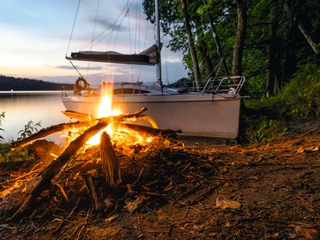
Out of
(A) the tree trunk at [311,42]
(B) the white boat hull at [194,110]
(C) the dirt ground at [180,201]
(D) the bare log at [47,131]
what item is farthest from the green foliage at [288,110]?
(D) the bare log at [47,131]

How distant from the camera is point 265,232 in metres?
1.79

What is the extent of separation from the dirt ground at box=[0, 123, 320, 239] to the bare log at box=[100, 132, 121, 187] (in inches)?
3.6

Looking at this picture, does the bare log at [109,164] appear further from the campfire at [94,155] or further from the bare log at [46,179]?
the bare log at [46,179]

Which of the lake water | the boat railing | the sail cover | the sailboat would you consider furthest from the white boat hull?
the lake water

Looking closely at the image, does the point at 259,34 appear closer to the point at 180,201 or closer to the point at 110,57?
the point at 110,57

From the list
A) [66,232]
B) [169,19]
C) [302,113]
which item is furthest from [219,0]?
[66,232]

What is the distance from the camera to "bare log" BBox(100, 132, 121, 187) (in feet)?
8.78

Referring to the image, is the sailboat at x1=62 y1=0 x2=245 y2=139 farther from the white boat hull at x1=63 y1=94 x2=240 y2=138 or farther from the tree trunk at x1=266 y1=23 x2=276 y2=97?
the tree trunk at x1=266 y1=23 x2=276 y2=97

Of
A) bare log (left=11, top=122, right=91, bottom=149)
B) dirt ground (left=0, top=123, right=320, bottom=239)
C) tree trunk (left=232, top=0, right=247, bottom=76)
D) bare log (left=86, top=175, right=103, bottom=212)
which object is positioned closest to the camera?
dirt ground (left=0, top=123, right=320, bottom=239)

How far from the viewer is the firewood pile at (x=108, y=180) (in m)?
2.49

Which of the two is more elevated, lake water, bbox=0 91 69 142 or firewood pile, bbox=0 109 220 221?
firewood pile, bbox=0 109 220 221

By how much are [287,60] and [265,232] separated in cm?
1459

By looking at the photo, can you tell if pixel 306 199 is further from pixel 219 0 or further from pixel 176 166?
pixel 219 0

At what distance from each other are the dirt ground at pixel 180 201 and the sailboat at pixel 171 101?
5.61 meters
